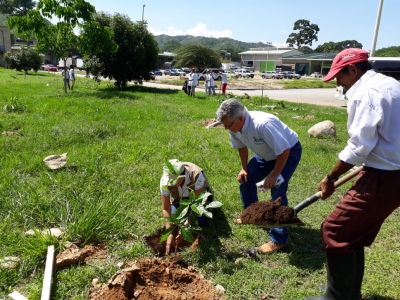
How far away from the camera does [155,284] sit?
2699 mm

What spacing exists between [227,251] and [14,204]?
7.82 ft

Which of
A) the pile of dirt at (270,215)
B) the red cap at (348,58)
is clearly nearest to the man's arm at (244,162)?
the pile of dirt at (270,215)

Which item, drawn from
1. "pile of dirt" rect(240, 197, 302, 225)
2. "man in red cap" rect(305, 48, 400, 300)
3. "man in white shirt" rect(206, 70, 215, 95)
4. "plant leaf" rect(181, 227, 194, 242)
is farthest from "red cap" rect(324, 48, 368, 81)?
"man in white shirt" rect(206, 70, 215, 95)

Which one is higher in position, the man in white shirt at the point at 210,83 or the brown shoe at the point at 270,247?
the man in white shirt at the point at 210,83

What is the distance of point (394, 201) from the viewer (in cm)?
215

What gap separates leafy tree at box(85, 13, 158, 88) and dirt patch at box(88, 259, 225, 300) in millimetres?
16884

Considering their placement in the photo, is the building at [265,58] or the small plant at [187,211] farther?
the building at [265,58]

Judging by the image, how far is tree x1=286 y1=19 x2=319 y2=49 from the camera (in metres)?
110

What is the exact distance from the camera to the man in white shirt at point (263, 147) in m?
2.98

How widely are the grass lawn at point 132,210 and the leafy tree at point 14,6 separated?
9440 centimetres

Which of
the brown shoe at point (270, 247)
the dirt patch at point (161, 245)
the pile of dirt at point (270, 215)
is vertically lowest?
the dirt patch at point (161, 245)

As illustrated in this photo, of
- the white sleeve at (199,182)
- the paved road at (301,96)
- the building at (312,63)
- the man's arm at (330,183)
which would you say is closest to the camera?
the man's arm at (330,183)

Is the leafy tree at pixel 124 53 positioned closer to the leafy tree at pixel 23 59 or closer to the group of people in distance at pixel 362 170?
the leafy tree at pixel 23 59

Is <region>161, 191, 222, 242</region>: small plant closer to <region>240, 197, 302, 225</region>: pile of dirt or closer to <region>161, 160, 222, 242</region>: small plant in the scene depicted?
<region>161, 160, 222, 242</region>: small plant
